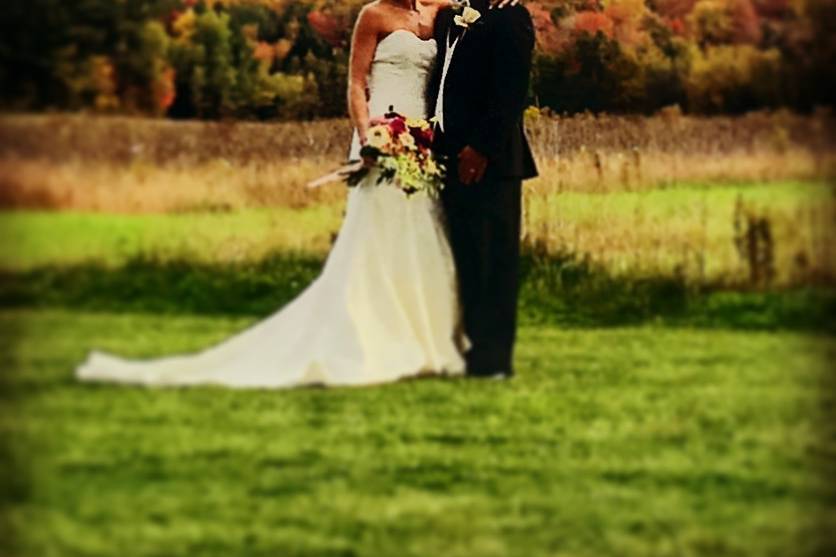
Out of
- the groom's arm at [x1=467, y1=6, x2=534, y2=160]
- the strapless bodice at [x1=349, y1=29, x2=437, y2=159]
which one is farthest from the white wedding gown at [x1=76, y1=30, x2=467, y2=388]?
the groom's arm at [x1=467, y1=6, x2=534, y2=160]

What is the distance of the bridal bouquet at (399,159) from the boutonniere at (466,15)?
35 centimetres

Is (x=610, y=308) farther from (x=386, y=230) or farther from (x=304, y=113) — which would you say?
(x=304, y=113)

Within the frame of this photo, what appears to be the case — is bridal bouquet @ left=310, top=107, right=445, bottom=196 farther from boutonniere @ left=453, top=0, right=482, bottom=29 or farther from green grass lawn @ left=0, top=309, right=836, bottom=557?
green grass lawn @ left=0, top=309, right=836, bottom=557

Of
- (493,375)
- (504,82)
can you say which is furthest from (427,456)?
(504,82)

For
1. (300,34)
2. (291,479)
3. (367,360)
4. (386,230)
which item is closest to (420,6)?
(300,34)

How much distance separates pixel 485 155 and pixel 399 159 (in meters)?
0.29

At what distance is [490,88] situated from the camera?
4.96 meters

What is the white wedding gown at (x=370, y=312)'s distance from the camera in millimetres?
4871

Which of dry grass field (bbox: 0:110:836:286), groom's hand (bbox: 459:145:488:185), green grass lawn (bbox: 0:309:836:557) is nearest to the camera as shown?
green grass lawn (bbox: 0:309:836:557)

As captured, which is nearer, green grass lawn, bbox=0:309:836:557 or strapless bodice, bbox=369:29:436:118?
green grass lawn, bbox=0:309:836:557

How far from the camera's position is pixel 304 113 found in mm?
4945

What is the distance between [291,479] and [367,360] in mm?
458

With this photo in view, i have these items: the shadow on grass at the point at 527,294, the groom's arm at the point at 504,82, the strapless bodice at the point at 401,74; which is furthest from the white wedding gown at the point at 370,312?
the groom's arm at the point at 504,82

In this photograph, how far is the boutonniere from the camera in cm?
491
